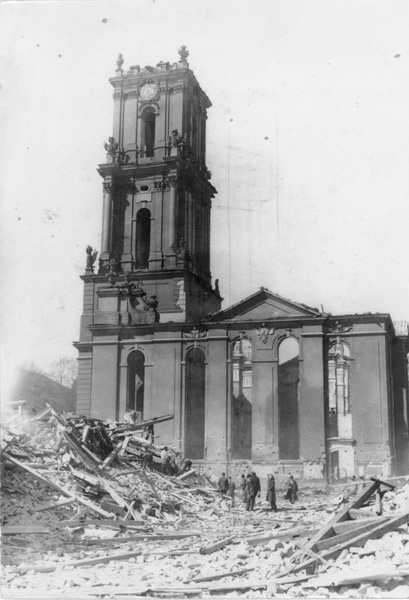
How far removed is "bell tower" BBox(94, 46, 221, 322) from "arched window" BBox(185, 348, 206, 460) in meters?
4.43

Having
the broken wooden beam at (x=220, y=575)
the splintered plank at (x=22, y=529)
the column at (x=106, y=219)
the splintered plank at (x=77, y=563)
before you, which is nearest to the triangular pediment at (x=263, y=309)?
the column at (x=106, y=219)

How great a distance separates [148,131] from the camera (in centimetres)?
4272

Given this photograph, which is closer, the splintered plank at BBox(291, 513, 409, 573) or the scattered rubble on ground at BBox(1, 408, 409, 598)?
the scattered rubble on ground at BBox(1, 408, 409, 598)

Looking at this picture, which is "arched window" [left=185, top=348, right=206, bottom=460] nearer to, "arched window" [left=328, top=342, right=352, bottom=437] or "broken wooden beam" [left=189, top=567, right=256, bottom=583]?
"arched window" [left=328, top=342, right=352, bottom=437]

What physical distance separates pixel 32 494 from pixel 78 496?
4.44 feet

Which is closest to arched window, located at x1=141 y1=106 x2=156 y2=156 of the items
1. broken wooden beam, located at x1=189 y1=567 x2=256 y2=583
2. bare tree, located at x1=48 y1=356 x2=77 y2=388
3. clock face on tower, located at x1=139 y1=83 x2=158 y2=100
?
clock face on tower, located at x1=139 y1=83 x2=158 y2=100

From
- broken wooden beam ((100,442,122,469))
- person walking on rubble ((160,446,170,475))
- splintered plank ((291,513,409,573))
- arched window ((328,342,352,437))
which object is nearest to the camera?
splintered plank ((291,513,409,573))

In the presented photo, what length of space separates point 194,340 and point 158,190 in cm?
1065

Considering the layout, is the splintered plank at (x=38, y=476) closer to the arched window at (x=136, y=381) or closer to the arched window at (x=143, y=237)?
the arched window at (x=136, y=381)

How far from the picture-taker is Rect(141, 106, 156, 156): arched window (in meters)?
42.1

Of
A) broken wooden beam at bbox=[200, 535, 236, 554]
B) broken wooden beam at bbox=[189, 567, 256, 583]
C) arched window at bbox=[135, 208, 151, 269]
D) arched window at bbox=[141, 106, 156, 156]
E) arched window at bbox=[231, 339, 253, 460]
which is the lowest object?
broken wooden beam at bbox=[189, 567, 256, 583]

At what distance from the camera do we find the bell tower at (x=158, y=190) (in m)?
39.9

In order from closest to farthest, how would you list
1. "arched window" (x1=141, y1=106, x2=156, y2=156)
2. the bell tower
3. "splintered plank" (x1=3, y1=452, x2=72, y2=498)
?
"splintered plank" (x1=3, y1=452, x2=72, y2=498)
the bell tower
"arched window" (x1=141, y1=106, x2=156, y2=156)

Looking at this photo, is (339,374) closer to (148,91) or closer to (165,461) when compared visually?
(148,91)
